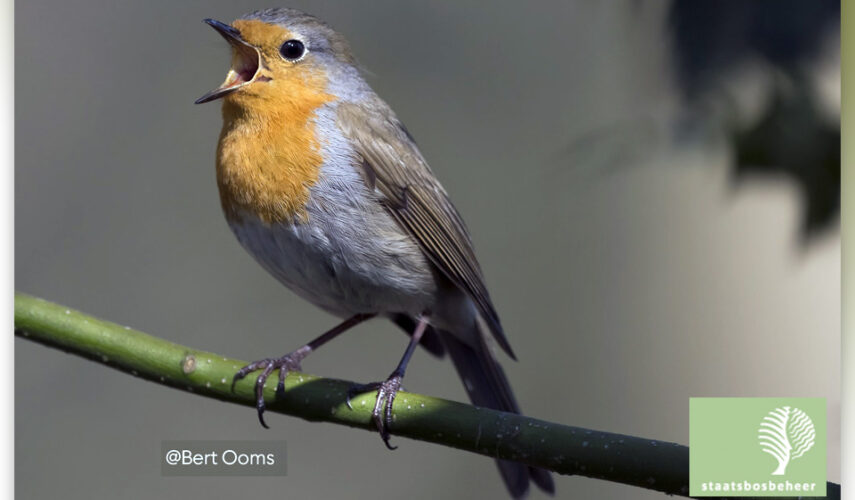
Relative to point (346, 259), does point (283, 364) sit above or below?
below

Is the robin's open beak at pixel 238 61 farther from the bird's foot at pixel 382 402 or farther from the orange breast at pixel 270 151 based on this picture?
the bird's foot at pixel 382 402

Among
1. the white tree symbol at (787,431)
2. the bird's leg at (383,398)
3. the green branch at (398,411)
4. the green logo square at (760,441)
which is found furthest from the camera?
the white tree symbol at (787,431)

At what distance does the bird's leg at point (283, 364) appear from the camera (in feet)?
7.45

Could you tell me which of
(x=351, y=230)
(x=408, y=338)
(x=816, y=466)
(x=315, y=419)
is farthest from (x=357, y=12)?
(x=816, y=466)

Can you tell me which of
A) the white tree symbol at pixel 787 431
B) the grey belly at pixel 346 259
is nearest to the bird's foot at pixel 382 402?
the grey belly at pixel 346 259

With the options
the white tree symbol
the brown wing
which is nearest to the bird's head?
the brown wing

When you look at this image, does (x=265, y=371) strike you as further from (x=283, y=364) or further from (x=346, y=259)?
(x=346, y=259)

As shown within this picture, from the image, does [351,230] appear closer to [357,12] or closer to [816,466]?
[357,12]

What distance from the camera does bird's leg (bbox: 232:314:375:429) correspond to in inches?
89.4

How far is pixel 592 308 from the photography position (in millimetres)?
2984

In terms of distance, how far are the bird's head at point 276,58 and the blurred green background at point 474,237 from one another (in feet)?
0.48

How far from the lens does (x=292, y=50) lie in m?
2.65

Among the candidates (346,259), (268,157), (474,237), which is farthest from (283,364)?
(474,237)

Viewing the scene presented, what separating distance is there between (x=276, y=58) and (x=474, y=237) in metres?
0.82
